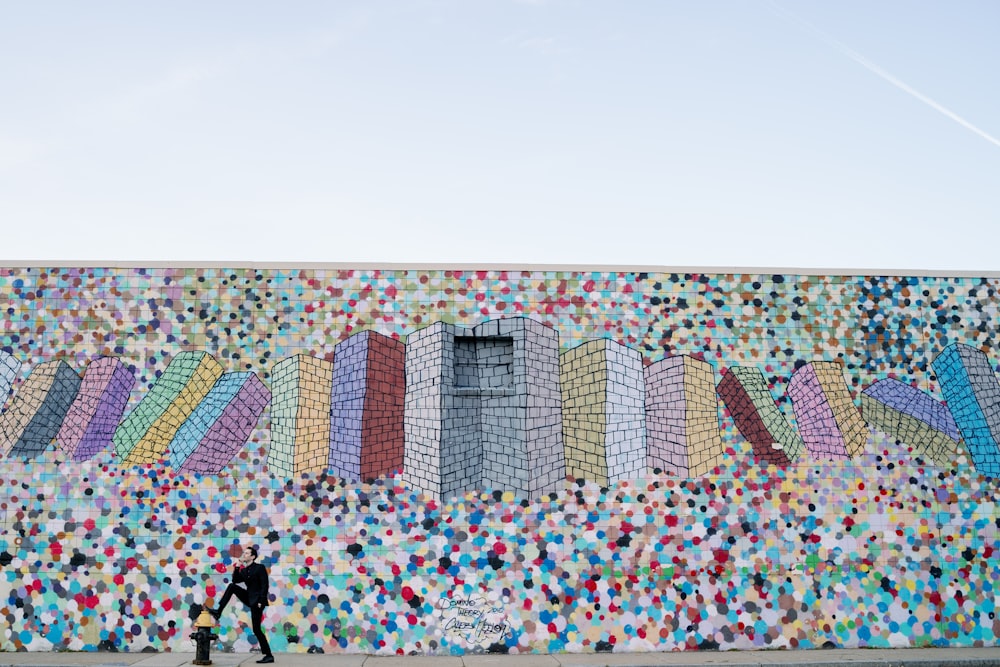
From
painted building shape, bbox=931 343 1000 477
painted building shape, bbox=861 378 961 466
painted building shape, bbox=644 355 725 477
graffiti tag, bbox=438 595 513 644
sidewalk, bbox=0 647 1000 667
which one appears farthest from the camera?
painted building shape, bbox=931 343 1000 477

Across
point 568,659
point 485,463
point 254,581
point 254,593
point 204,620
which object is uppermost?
point 485,463

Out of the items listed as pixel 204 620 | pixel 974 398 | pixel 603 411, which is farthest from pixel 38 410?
pixel 974 398

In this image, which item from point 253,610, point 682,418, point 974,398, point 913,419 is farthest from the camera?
point 974,398

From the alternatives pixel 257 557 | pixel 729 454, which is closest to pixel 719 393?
pixel 729 454

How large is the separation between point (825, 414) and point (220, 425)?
27.5 ft

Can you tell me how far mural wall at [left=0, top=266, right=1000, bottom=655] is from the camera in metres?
12.9

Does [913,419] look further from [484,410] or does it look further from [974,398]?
[484,410]

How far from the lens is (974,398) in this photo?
1395 cm

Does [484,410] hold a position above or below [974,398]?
below

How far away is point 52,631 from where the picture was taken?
12.7 m

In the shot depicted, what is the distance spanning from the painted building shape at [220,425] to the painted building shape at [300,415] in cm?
25

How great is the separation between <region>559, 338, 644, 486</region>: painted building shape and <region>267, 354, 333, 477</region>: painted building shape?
10.8 feet

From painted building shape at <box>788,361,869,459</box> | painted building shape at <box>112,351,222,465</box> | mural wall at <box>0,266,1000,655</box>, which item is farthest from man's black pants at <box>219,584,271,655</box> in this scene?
painted building shape at <box>788,361,869,459</box>

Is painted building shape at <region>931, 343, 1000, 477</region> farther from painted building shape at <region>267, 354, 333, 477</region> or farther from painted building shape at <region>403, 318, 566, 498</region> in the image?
painted building shape at <region>267, 354, 333, 477</region>
